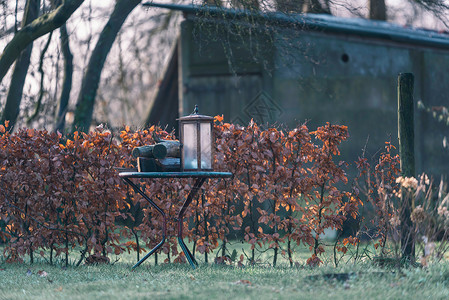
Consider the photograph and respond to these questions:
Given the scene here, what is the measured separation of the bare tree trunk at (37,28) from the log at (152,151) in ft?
13.4

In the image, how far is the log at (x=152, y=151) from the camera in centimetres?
741

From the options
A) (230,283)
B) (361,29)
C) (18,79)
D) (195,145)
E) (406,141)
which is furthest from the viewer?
(361,29)

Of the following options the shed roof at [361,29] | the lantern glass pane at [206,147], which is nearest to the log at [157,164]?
the lantern glass pane at [206,147]

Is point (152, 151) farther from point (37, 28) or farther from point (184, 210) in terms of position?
point (37, 28)

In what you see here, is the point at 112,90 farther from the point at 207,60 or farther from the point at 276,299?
the point at 276,299

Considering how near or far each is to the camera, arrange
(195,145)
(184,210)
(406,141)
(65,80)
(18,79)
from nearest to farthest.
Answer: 1. (195,145)
2. (184,210)
3. (406,141)
4. (18,79)
5. (65,80)

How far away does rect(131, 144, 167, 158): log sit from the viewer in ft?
24.3

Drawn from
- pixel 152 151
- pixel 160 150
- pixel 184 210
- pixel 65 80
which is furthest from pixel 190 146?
pixel 65 80

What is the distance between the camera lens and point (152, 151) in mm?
7484

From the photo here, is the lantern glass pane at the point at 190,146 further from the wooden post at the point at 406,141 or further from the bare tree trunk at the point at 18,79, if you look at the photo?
the bare tree trunk at the point at 18,79

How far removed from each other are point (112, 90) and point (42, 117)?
847 centimetres

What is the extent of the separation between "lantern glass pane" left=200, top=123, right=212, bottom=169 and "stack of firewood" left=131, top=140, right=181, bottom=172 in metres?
0.30

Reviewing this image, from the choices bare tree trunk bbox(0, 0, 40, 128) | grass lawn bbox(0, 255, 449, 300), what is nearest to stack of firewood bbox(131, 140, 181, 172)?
grass lawn bbox(0, 255, 449, 300)

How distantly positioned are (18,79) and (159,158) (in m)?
6.35
